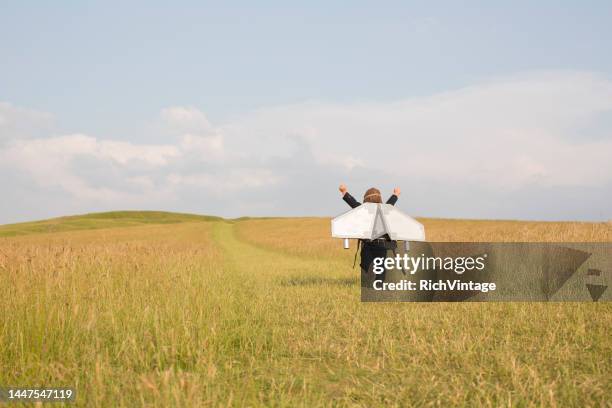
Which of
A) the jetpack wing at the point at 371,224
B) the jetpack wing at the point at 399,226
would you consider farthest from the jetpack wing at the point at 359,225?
the jetpack wing at the point at 399,226

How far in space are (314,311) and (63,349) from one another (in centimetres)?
434

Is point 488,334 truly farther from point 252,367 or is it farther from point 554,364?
point 252,367

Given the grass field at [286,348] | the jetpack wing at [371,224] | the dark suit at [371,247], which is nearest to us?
the grass field at [286,348]

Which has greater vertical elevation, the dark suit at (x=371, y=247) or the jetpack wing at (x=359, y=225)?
the jetpack wing at (x=359, y=225)

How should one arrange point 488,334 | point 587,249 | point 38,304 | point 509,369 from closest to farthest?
point 509,369 < point 38,304 < point 488,334 < point 587,249

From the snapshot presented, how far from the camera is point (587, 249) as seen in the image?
14.5 meters

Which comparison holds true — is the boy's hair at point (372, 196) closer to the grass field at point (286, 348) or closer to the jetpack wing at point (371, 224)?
the jetpack wing at point (371, 224)

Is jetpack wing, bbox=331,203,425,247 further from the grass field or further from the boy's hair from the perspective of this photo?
the grass field

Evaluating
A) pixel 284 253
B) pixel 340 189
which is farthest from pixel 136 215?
pixel 340 189

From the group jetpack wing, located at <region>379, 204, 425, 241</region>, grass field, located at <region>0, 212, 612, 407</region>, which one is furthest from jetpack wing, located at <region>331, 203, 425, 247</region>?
grass field, located at <region>0, 212, 612, 407</region>

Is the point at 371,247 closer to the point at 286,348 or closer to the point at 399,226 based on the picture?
the point at 399,226

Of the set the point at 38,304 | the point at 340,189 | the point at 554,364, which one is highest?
the point at 340,189

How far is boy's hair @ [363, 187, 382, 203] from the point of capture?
11.4m

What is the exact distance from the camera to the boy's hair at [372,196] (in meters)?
11.4
